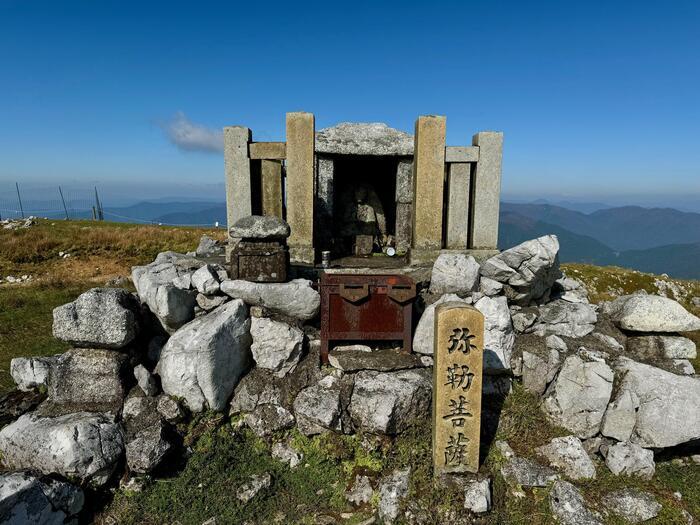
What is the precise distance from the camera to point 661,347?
803cm

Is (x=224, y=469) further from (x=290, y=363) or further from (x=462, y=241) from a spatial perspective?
(x=462, y=241)

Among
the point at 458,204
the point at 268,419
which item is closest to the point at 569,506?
the point at 268,419

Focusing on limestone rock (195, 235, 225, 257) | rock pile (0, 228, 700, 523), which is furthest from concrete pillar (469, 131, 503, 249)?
limestone rock (195, 235, 225, 257)

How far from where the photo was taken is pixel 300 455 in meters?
6.68

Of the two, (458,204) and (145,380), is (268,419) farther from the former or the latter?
(458,204)

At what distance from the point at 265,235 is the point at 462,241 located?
5.11 m

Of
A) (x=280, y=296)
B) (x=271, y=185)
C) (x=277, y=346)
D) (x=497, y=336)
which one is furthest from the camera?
(x=271, y=185)

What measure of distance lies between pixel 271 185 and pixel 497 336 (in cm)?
668

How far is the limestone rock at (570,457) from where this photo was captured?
636 cm

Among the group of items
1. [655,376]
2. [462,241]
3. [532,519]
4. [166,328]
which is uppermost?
[462,241]

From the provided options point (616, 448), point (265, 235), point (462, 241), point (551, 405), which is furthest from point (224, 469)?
point (462, 241)

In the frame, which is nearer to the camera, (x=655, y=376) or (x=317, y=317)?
(x=655, y=376)

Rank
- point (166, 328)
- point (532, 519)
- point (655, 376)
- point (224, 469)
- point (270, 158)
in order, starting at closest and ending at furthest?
point (532, 519), point (224, 469), point (655, 376), point (166, 328), point (270, 158)

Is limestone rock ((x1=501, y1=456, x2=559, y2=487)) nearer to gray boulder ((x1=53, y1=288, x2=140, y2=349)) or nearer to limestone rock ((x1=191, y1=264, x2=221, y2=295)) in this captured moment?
limestone rock ((x1=191, y1=264, x2=221, y2=295))
